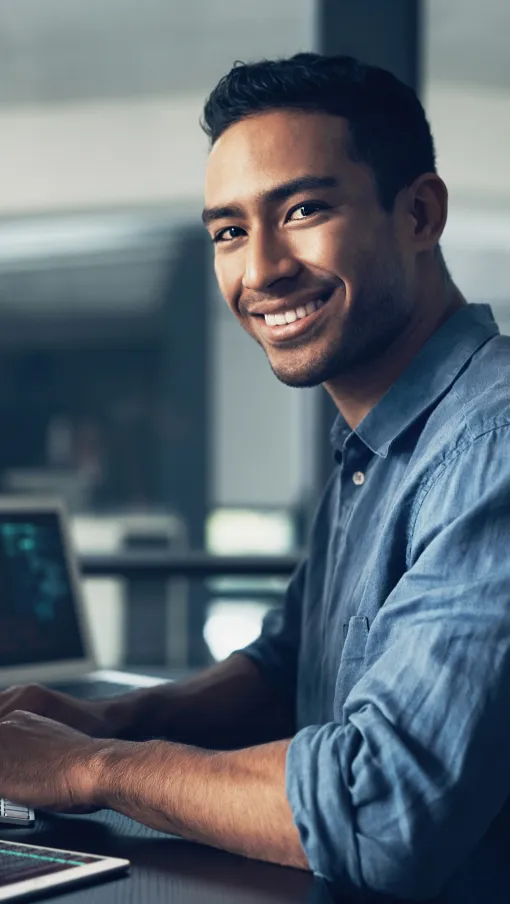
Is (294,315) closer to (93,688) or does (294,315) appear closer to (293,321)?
(293,321)

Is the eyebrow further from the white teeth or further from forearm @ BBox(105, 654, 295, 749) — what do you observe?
forearm @ BBox(105, 654, 295, 749)

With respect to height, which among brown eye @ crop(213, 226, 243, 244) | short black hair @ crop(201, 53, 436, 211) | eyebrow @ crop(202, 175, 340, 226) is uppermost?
short black hair @ crop(201, 53, 436, 211)

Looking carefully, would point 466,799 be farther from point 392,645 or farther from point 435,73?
point 435,73

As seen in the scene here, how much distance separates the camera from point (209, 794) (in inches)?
31.5

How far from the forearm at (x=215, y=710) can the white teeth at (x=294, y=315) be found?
1.47 ft

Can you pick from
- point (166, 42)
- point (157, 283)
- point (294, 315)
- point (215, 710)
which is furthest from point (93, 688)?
point (157, 283)

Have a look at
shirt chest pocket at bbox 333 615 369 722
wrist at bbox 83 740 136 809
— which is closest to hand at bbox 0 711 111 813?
wrist at bbox 83 740 136 809

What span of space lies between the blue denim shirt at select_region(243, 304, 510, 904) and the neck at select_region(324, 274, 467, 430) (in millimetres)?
119

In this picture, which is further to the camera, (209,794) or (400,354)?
(400,354)

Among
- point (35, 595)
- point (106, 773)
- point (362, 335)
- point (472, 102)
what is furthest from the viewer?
point (472, 102)

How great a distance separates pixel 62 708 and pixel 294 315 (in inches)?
18.9

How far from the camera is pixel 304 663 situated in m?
1.21

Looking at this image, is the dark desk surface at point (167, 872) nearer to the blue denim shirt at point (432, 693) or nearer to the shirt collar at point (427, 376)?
the blue denim shirt at point (432, 693)

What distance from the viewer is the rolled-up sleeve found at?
72 centimetres
